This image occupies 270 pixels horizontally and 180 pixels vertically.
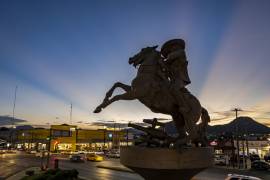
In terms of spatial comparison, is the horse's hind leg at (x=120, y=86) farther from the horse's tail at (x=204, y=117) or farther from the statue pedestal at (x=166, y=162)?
the horse's tail at (x=204, y=117)

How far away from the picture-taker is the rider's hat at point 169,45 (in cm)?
974

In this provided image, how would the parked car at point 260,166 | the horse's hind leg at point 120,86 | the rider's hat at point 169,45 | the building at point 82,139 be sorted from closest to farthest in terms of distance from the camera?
the horse's hind leg at point 120,86
the rider's hat at point 169,45
the parked car at point 260,166
the building at point 82,139

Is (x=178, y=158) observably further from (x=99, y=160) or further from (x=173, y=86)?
(x=99, y=160)

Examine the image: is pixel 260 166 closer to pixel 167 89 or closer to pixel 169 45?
pixel 169 45

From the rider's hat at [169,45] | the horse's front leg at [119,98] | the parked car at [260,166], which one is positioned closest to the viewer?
the horse's front leg at [119,98]

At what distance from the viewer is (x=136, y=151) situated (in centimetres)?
835

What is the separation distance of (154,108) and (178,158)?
1.95m

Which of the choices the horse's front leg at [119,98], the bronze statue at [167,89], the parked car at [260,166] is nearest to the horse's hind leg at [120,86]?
the bronze statue at [167,89]

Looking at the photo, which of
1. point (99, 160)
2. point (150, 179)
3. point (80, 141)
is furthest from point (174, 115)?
point (80, 141)

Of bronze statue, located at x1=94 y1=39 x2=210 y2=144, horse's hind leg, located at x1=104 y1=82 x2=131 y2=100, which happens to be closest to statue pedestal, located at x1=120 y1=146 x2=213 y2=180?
bronze statue, located at x1=94 y1=39 x2=210 y2=144

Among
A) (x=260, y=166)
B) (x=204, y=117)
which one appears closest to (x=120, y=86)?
(x=204, y=117)

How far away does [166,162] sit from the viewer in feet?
26.0

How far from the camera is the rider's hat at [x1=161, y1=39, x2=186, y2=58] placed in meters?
9.74

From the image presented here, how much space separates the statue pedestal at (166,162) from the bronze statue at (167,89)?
533 millimetres
